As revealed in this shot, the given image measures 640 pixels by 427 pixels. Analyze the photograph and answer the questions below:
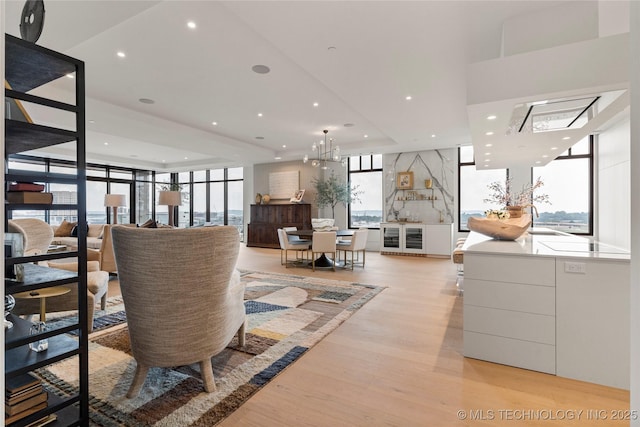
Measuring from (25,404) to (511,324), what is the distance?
115 inches

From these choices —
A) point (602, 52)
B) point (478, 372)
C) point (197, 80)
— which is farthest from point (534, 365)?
point (197, 80)

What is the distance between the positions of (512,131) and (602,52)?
3.29ft

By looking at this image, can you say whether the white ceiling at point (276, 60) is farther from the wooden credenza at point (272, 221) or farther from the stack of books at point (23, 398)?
the wooden credenza at point (272, 221)

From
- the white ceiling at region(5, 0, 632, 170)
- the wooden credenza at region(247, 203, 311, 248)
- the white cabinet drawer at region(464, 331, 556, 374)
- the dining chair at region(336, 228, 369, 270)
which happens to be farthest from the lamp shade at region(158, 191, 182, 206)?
the white cabinet drawer at region(464, 331, 556, 374)

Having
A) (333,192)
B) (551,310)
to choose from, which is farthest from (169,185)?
(551,310)

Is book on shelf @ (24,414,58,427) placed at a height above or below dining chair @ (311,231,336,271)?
below

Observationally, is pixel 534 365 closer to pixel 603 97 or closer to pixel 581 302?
pixel 581 302

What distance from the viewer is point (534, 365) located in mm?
2223

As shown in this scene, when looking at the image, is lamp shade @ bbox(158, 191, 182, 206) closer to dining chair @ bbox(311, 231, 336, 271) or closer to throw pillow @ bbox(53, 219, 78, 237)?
dining chair @ bbox(311, 231, 336, 271)

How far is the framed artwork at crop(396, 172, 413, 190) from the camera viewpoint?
8156 mm

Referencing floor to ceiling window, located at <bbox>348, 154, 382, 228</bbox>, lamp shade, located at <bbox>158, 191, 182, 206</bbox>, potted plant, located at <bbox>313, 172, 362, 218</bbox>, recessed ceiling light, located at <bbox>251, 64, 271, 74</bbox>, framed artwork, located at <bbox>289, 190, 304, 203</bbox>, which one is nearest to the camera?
recessed ceiling light, located at <bbox>251, 64, 271, 74</bbox>

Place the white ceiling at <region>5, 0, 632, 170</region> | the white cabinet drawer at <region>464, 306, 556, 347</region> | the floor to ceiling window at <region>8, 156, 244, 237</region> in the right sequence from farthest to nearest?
the floor to ceiling window at <region>8, 156, 244, 237</region> → the white ceiling at <region>5, 0, 632, 170</region> → the white cabinet drawer at <region>464, 306, 556, 347</region>

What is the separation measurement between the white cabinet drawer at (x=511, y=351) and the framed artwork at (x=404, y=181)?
20.0ft

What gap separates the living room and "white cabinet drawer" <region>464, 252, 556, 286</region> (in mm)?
676
